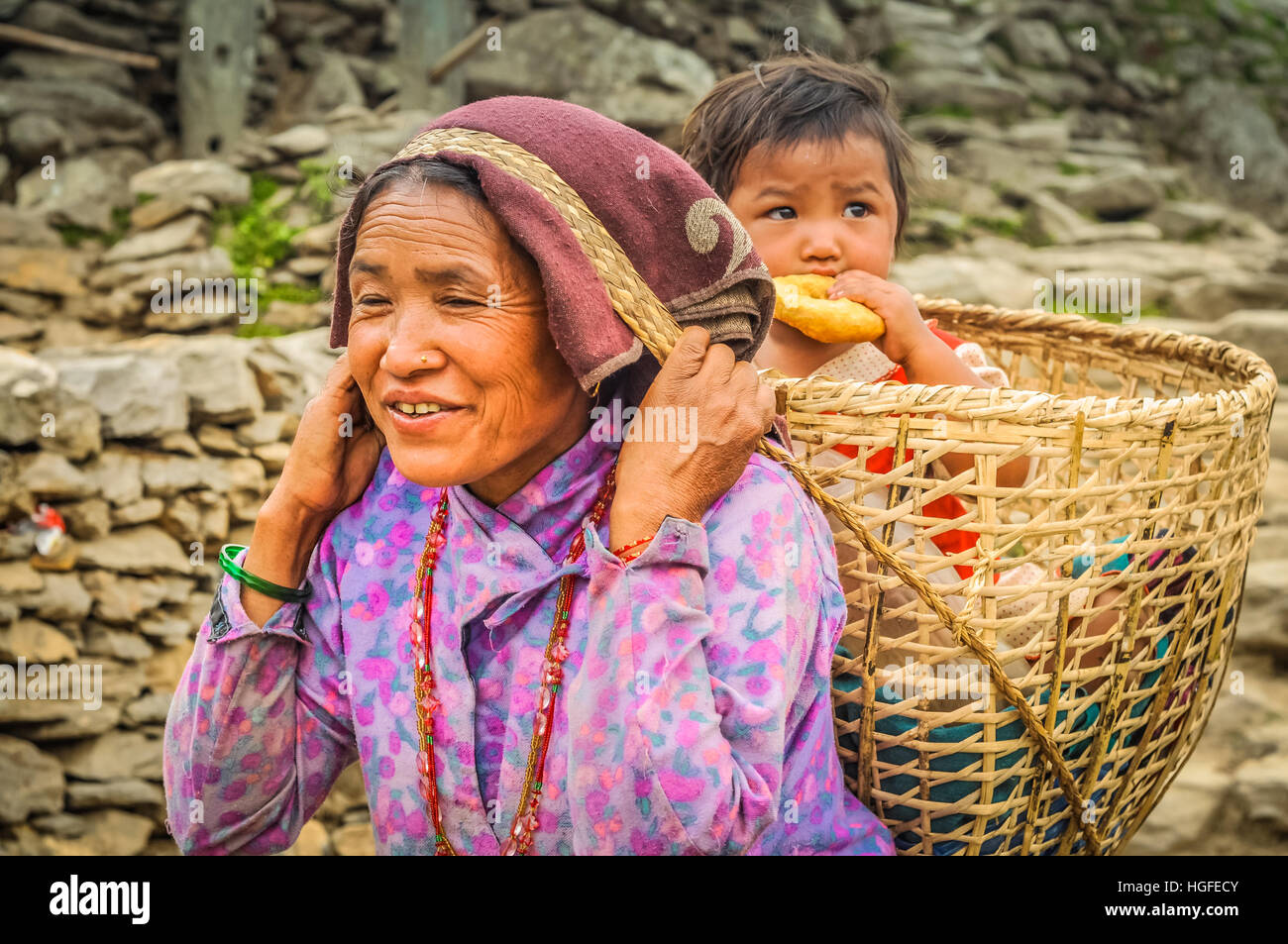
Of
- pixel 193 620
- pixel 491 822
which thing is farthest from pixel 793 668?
pixel 193 620

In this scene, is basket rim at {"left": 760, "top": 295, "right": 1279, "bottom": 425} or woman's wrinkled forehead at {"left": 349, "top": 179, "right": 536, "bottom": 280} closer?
woman's wrinkled forehead at {"left": 349, "top": 179, "right": 536, "bottom": 280}

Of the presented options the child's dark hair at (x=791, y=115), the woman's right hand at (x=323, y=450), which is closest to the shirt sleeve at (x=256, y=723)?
the woman's right hand at (x=323, y=450)

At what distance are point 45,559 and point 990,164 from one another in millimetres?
7839

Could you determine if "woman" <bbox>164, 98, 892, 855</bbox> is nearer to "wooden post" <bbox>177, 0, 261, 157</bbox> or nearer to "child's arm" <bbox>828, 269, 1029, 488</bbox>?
"child's arm" <bbox>828, 269, 1029, 488</bbox>

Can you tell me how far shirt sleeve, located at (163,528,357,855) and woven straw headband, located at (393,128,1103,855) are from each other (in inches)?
28.2

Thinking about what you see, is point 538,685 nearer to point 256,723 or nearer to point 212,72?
point 256,723

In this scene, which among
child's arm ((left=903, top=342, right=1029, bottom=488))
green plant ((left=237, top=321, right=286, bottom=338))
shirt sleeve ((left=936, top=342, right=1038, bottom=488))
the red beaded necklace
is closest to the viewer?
the red beaded necklace

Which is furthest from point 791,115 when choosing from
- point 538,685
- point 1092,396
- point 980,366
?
point 538,685

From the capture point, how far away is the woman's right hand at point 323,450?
5.76 ft

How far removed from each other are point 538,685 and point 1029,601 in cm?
102

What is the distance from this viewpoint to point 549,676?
1.64 m

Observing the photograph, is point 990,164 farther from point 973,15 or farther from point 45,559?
point 45,559

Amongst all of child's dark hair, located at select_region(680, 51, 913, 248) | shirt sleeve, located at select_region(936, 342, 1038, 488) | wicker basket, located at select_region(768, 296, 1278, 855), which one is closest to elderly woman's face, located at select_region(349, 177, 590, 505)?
wicker basket, located at select_region(768, 296, 1278, 855)

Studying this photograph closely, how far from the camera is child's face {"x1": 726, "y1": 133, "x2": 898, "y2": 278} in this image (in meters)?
2.47
